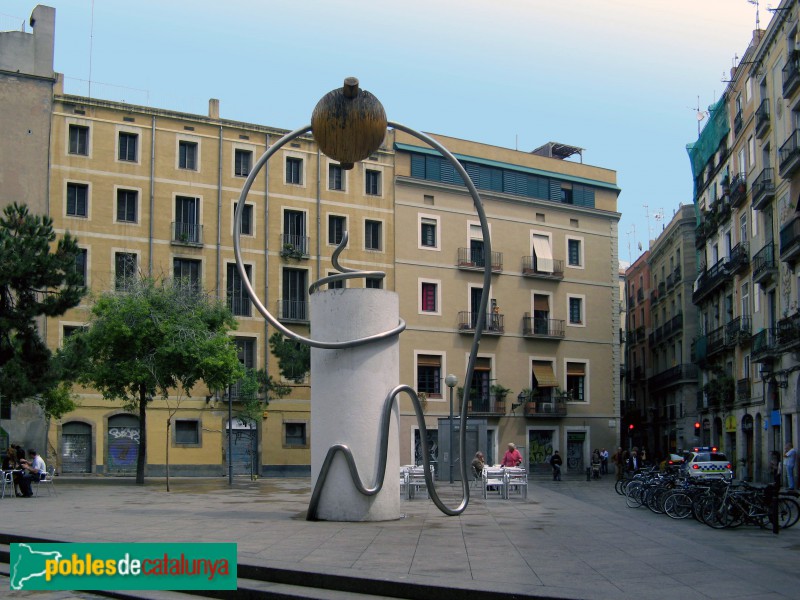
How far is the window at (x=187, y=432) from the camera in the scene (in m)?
43.2

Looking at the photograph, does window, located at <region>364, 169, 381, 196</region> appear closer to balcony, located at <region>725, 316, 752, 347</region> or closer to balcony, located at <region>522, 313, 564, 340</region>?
balcony, located at <region>522, 313, 564, 340</region>

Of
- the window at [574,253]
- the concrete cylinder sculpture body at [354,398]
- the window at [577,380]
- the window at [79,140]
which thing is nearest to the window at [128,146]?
the window at [79,140]

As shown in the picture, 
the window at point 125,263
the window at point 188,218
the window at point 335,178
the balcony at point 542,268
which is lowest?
the window at point 125,263

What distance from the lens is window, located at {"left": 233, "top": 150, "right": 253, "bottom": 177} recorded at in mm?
46328

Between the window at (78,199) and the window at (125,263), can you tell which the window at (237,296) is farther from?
the window at (78,199)

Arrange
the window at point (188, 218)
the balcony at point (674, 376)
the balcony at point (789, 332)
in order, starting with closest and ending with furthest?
the balcony at point (789, 332) < the window at point (188, 218) < the balcony at point (674, 376)

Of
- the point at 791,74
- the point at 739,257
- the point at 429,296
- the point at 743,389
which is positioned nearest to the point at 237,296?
the point at 429,296

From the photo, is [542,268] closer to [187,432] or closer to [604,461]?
[604,461]

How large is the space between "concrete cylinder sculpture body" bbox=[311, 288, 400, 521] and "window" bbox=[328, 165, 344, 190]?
33.1 meters

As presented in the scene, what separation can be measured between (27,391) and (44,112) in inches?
762

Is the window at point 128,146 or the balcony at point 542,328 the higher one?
the window at point 128,146

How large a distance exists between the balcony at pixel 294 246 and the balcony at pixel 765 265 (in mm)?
20540

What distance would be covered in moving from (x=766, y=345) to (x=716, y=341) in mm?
11412

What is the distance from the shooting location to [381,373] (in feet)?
51.6
